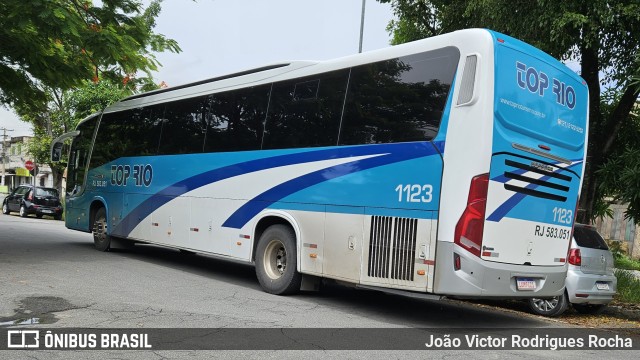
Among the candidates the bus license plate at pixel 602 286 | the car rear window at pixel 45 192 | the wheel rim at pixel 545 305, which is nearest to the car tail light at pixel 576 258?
the bus license plate at pixel 602 286

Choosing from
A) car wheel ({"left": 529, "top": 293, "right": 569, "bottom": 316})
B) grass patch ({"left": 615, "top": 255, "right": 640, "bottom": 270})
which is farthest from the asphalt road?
grass patch ({"left": 615, "top": 255, "right": 640, "bottom": 270})

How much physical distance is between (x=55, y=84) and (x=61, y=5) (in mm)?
3633

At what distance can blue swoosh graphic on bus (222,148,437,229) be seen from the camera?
762 cm

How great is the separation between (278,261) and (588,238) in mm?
5170

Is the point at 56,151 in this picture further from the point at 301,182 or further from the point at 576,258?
the point at 576,258

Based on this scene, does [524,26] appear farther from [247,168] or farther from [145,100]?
[145,100]

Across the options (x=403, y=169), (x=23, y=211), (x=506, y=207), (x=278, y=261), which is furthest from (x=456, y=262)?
(x=23, y=211)

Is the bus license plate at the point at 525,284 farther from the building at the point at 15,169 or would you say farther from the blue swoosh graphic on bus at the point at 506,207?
the building at the point at 15,169

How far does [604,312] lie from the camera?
10602mm

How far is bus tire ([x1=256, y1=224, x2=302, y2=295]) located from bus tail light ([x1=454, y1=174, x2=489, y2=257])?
288 centimetres

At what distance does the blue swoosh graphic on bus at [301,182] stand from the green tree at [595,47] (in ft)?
17.4

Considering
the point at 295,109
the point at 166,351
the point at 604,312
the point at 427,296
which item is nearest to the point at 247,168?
the point at 295,109

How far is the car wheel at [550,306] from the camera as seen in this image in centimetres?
956

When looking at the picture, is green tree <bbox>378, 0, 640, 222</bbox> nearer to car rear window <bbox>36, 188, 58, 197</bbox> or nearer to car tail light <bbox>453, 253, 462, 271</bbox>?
car tail light <bbox>453, 253, 462, 271</bbox>
